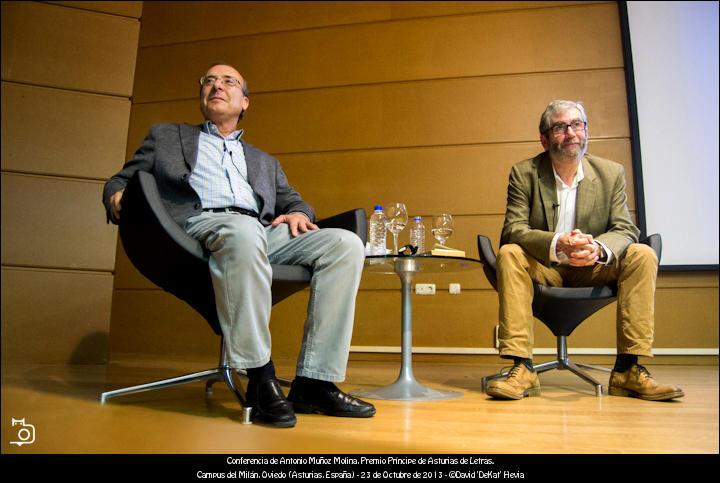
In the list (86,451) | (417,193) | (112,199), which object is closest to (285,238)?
(112,199)

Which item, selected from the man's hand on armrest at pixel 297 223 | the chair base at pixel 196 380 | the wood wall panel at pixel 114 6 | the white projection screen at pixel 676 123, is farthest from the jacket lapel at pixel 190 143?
the white projection screen at pixel 676 123

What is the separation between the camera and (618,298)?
78.6 inches

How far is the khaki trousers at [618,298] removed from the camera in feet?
6.26

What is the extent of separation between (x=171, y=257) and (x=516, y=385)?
4.01 feet

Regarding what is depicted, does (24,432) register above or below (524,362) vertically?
below

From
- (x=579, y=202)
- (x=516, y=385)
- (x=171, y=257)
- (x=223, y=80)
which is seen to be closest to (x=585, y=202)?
(x=579, y=202)

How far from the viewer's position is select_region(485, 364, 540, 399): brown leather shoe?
180 centimetres

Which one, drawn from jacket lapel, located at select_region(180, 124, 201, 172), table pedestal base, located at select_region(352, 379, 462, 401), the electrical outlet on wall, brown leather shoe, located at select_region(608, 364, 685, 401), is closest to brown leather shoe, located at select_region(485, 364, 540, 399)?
table pedestal base, located at select_region(352, 379, 462, 401)

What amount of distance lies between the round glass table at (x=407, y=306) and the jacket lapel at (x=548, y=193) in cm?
42

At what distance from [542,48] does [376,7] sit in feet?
4.09

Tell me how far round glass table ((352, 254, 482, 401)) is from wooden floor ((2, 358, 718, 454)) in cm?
11

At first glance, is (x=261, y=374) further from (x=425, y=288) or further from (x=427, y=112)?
(x=427, y=112)

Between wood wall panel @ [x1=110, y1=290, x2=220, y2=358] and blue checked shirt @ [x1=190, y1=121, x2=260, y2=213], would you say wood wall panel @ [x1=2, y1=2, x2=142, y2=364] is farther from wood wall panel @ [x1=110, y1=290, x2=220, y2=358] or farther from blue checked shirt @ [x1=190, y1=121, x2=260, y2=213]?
blue checked shirt @ [x1=190, y1=121, x2=260, y2=213]

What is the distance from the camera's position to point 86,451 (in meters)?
1.01
